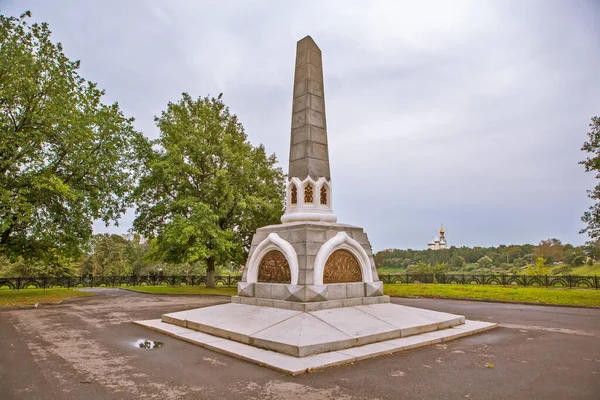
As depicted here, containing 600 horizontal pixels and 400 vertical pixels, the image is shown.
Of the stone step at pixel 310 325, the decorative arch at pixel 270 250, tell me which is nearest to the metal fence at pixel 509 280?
the stone step at pixel 310 325

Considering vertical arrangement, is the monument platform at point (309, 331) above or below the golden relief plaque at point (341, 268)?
below

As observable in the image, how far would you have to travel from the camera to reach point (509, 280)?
24969 millimetres

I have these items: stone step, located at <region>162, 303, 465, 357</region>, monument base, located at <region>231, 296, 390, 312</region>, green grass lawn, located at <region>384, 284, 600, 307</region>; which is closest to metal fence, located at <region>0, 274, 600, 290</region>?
green grass lawn, located at <region>384, 284, 600, 307</region>

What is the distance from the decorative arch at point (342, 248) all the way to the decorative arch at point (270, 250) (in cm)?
50

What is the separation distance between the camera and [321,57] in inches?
429

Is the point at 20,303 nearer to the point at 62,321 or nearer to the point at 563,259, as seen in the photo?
the point at 62,321

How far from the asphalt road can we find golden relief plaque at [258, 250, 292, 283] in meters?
2.54

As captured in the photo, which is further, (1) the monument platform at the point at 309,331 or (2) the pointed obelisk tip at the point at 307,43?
(2) the pointed obelisk tip at the point at 307,43

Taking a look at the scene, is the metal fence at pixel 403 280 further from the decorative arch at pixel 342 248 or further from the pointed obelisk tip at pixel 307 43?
the pointed obelisk tip at pixel 307 43

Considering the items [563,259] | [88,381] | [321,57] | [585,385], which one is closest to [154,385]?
[88,381]

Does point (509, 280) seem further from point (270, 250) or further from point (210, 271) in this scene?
point (270, 250)

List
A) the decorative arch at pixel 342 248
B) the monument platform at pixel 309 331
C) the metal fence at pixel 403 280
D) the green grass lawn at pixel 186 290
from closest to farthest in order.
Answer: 1. the monument platform at pixel 309 331
2. the decorative arch at pixel 342 248
3. the green grass lawn at pixel 186 290
4. the metal fence at pixel 403 280

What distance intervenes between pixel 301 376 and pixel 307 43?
8.76 meters

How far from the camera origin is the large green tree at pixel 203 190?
2119 centimetres
